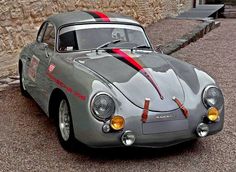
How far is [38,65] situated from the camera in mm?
4828

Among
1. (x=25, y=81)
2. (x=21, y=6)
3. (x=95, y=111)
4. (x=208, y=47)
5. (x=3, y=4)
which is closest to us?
(x=95, y=111)

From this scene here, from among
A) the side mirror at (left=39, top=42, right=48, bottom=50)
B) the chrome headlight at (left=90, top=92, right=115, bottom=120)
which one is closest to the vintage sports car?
the chrome headlight at (left=90, top=92, right=115, bottom=120)

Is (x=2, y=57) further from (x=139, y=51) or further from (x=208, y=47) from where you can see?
(x=208, y=47)

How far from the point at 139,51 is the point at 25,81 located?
1.71m

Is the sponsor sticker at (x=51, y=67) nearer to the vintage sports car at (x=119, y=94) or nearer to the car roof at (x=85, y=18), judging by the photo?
the vintage sports car at (x=119, y=94)

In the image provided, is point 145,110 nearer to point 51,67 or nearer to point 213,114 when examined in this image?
point 213,114

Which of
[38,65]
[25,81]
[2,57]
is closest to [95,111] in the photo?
[38,65]

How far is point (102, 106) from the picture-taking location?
345 centimetres

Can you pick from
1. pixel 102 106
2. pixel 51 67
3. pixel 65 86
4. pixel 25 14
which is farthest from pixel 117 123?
pixel 25 14

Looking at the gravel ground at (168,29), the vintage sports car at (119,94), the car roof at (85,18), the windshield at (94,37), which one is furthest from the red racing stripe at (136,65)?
the gravel ground at (168,29)

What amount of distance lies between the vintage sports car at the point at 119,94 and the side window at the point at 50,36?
127 mm

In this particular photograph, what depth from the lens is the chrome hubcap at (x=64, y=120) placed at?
12.8 ft

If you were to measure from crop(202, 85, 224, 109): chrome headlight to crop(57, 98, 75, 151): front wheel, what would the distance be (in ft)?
4.19

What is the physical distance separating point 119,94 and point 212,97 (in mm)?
910
